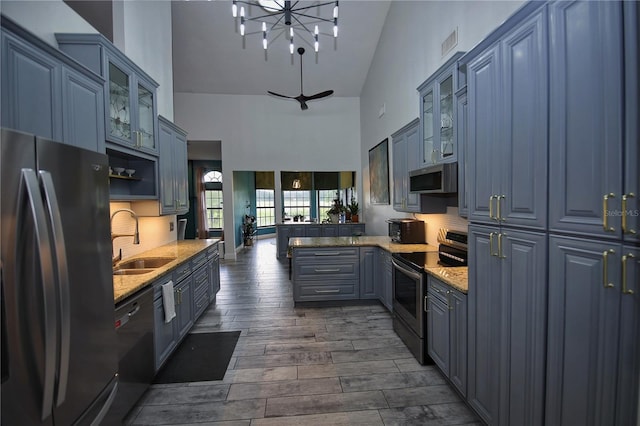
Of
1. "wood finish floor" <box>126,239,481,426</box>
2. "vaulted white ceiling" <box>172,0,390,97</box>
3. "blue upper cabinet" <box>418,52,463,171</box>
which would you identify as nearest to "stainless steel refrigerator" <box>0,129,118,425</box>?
"wood finish floor" <box>126,239,481,426</box>

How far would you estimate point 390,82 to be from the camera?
17.4ft

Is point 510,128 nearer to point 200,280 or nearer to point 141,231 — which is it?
point 200,280

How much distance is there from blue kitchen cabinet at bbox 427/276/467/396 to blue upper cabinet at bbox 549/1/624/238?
3.32ft

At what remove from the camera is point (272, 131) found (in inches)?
300

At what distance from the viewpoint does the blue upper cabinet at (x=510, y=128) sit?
1.33 meters

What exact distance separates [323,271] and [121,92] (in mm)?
3019

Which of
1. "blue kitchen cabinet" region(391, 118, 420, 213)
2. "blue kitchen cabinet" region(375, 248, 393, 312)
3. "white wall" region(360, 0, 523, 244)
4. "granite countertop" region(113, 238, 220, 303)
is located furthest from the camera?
"blue kitchen cabinet" region(375, 248, 393, 312)

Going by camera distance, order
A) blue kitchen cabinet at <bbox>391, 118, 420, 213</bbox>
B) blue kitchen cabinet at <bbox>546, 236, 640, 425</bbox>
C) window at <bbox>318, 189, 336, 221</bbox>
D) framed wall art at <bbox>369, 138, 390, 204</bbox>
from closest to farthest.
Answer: blue kitchen cabinet at <bbox>546, 236, 640, 425</bbox> → blue kitchen cabinet at <bbox>391, 118, 420, 213</bbox> → framed wall art at <bbox>369, 138, 390, 204</bbox> → window at <bbox>318, 189, 336, 221</bbox>

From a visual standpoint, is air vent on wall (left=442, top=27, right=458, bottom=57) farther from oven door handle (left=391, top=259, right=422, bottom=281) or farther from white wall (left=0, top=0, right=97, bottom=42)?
white wall (left=0, top=0, right=97, bottom=42)

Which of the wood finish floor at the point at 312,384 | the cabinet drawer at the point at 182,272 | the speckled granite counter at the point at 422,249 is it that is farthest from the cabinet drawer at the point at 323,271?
the cabinet drawer at the point at 182,272

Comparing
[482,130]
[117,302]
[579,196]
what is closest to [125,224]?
[117,302]

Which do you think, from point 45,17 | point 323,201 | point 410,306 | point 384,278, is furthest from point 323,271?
point 323,201

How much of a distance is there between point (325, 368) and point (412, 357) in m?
0.83

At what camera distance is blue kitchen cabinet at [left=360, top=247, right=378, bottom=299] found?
4.12 m
